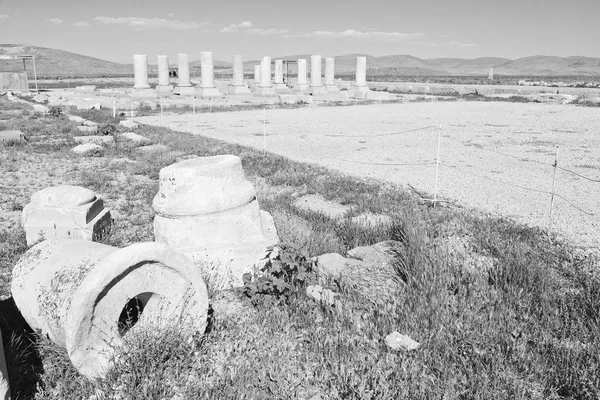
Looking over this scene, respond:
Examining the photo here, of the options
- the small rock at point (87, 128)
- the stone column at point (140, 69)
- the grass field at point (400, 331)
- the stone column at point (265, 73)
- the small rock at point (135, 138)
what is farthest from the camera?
the stone column at point (265, 73)

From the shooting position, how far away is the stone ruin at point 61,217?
21.4ft

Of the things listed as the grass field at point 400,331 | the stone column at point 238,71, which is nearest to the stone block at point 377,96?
the stone column at point 238,71

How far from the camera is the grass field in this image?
3.41 metres

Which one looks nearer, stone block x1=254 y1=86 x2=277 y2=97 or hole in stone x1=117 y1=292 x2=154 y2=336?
hole in stone x1=117 y1=292 x2=154 y2=336

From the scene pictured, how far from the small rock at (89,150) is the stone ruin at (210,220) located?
9275 mm

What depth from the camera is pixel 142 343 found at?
11.8 ft

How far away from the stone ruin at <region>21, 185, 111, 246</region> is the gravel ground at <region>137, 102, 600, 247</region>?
6.05 metres

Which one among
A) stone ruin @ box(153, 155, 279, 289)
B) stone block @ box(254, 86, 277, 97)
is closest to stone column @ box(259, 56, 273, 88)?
stone block @ box(254, 86, 277, 97)

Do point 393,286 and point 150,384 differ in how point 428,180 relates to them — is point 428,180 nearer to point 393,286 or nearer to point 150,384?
point 393,286

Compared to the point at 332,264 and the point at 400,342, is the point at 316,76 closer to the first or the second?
the point at 332,264

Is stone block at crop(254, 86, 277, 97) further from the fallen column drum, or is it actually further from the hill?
the hill

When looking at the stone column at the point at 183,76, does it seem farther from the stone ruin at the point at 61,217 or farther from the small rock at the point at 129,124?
the stone ruin at the point at 61,217

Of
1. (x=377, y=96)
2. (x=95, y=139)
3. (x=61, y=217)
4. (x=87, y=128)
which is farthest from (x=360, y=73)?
(x=61, y=217)

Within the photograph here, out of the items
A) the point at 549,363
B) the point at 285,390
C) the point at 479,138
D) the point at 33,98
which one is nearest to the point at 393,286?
the point at 549,363
